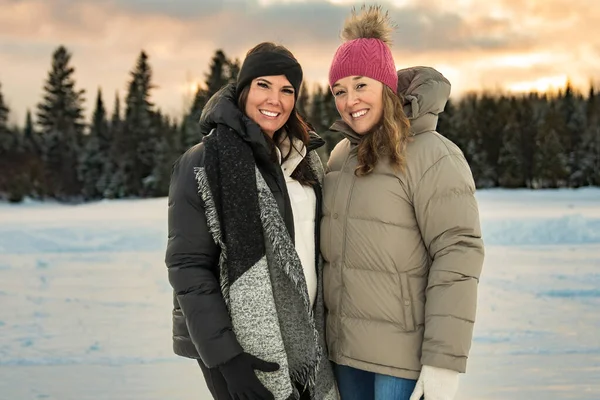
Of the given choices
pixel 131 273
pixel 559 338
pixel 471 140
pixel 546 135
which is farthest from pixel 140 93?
pixel 559 338

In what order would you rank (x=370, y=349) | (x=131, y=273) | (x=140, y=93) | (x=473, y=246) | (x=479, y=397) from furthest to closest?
(x=140, y=93) → (x=131, y=273) → (x=479, y=397) → (x=370, y=349) → (x=473, y=246)

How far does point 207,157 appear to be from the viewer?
214cm

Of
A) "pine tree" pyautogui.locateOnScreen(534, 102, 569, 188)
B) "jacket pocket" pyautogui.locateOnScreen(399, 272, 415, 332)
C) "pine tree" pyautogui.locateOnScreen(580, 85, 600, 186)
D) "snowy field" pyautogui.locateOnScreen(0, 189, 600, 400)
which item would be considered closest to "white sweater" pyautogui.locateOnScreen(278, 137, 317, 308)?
"jacket pocket" pyautogui.locateOnScreen(399, 272, 415, 332)

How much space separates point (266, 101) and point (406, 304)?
Answer: 86 centimetres

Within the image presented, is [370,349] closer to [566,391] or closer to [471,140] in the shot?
[566,391]

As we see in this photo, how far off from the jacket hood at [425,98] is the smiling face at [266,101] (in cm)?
45

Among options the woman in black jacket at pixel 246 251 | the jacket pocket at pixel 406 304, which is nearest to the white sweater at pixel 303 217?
the woman in black jacket at pixel 246 251

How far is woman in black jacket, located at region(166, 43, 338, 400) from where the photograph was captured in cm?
210

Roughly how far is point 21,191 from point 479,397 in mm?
30487

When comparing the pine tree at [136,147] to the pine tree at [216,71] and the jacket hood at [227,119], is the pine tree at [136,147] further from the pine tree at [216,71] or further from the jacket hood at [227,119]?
the jacket hood at [227,119]

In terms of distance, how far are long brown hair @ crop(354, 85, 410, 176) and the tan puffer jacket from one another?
0.11 ft

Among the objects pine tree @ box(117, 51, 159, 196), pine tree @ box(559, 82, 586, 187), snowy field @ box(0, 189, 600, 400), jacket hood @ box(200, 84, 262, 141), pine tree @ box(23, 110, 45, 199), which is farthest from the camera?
pine tree @ box(559, 82, 586, 187)

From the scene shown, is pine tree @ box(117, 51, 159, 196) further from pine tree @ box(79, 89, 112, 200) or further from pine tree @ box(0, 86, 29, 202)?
pine tree @ box(0, 86, 29, 202)

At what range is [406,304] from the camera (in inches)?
88.5
